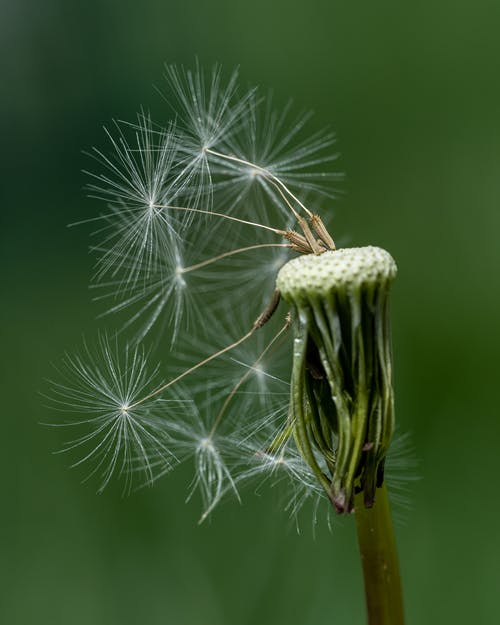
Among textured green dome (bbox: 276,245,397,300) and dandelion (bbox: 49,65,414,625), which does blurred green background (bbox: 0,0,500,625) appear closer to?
dandelion (bbox: 49,65,414,625)

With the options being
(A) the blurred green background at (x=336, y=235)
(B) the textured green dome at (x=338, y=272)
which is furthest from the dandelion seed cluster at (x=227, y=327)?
(A) the blurred green background at (x=336, y=235)

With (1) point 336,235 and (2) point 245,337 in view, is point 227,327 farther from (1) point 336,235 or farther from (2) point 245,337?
(2) point 245,337

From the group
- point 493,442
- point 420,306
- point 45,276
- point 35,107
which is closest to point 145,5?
point 35,107

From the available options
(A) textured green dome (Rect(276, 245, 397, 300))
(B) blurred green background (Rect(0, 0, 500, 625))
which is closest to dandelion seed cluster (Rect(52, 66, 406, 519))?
(A) textured green dome (Rect(276, 245, 397, 300))

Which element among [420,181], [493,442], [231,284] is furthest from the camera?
[420,181]

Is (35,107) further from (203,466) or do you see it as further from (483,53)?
(203,466)

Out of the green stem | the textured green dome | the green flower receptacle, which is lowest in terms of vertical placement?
the green stem

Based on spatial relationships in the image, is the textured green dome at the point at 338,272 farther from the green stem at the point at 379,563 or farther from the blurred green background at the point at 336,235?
the blurred green background at the point at 336,235
